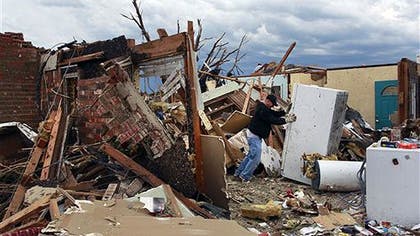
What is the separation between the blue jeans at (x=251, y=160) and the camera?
335 inches

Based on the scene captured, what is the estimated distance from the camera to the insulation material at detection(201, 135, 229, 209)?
6.07 m

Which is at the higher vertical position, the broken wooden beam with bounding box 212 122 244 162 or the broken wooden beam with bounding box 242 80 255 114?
the broken wooden beam with bounding box 242 80 255 114

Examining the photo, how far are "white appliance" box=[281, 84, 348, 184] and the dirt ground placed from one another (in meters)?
0.43

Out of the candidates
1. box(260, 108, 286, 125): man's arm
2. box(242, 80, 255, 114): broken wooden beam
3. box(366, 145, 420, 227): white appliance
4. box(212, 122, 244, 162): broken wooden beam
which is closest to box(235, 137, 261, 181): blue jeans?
box(260, 108, 286, 125): man's arm

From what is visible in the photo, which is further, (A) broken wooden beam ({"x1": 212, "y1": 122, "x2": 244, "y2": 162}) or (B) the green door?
(B) the green door

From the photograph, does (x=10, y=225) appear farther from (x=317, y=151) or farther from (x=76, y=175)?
(x=317, y=151)

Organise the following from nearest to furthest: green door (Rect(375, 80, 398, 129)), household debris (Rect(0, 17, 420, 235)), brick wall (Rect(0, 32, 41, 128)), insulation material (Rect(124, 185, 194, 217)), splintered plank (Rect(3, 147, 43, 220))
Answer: household debris (Rect(0, 17, 420, 235)), insulation material (Rect(124, 185, 194, 217)), splintered plank (Rect(3, 147, 43, 220)), brick wall (Rect(0, 32, 41, 128)), green door (Rect(375, 80, 398, 129))

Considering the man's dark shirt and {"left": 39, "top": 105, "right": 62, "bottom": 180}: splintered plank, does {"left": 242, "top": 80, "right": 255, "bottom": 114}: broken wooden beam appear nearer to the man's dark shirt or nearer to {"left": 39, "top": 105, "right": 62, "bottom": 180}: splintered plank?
the man's dark shirt

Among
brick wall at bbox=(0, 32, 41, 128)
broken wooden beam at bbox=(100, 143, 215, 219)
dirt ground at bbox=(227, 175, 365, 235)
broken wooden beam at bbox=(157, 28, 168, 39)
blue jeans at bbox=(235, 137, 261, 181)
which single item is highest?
broken wooden beam at bbox=(157, 28, 168, 39)

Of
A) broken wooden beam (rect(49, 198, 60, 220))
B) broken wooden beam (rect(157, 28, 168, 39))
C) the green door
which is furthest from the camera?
the green door

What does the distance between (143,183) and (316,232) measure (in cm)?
231

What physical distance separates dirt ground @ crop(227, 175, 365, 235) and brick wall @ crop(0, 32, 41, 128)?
428cm

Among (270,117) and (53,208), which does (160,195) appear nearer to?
(53,208)

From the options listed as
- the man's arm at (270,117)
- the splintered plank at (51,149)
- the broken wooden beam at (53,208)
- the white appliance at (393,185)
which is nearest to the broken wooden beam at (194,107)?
the splintered plank at (51,149)
